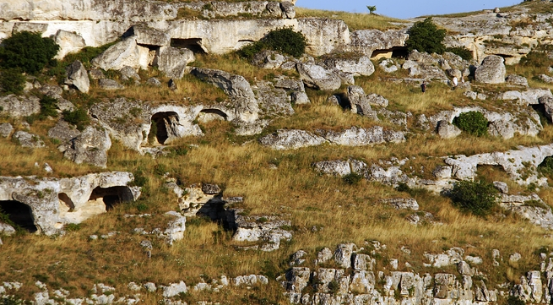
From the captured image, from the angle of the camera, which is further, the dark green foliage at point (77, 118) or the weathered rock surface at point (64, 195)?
the dark green foliage at point (77, 118)

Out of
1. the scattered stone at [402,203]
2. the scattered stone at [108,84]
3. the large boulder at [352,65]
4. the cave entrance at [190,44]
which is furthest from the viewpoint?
the large boulder at [352,65]

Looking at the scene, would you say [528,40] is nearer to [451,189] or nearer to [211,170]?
[451,189]

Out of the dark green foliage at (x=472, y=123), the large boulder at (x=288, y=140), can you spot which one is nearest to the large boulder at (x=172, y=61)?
the large boulder at (x=288, y=140)

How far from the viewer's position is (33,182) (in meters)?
36.2

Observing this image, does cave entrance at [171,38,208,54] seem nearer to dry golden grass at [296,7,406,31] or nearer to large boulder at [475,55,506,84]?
dry golden grass at [296,7,406,31]

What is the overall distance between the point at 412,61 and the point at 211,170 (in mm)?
19770

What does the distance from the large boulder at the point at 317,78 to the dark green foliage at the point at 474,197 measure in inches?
432

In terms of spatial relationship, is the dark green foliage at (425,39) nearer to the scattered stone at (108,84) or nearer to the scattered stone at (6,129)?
the scattered stone at (108,84)

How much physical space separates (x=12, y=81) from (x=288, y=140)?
14.6 metres

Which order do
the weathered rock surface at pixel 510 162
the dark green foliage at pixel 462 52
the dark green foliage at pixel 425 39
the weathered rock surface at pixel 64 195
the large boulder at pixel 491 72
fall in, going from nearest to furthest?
the weathered rock surface at pixel 64 195, the weathered rock surface at pixel 510 162, the large boulder at pixel 491 72, the dark green foliage at pixel 425 39, the dark green foliage at pixel 462 52

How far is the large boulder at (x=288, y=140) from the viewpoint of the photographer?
45406mm

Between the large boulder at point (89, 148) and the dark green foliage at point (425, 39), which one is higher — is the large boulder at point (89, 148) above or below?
below

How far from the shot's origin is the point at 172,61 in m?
49.0

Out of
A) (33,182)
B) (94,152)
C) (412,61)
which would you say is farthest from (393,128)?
(33,182)
